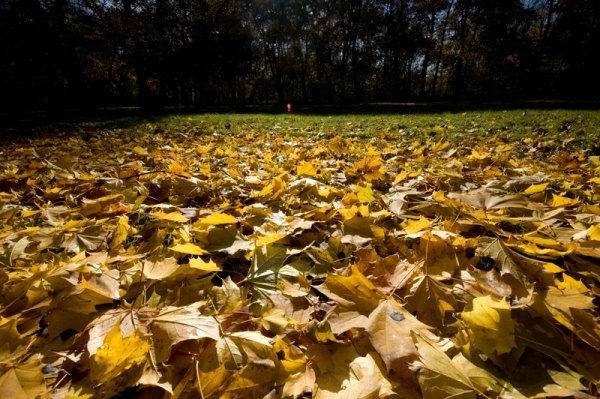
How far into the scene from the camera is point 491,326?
0.66 meters

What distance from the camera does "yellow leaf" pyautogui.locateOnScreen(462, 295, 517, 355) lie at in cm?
63

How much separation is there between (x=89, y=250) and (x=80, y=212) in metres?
0.47

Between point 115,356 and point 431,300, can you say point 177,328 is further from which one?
point 431,300

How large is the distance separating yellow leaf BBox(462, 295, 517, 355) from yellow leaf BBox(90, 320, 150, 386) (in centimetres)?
69

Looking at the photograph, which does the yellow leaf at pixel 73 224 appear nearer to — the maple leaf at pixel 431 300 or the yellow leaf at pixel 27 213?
the yellow leaf at pixel 27 213

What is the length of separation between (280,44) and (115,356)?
3995cm

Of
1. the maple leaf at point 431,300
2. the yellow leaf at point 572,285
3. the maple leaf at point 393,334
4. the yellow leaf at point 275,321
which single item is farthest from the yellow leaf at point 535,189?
the yellow leaf at point 275,321

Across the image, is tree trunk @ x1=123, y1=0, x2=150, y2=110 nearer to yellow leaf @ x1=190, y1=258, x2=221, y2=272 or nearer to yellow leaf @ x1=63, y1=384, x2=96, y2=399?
yellow leaf @ x1=190, y1=258, x2=221, y2=272

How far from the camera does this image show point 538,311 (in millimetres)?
715

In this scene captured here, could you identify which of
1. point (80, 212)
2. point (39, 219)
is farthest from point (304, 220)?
point (39, 219)

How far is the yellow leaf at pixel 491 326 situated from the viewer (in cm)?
63

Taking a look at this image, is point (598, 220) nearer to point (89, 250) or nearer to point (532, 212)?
point (532, 212)

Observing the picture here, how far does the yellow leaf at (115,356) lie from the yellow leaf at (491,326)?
0.69m

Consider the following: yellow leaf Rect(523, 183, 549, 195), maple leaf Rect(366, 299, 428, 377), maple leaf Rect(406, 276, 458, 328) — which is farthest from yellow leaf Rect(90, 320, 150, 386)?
yellow leaf Rect(523, 183, 549, 195)
